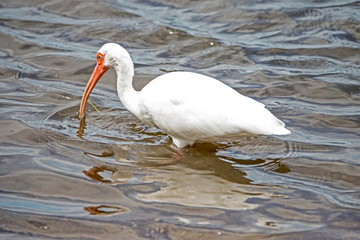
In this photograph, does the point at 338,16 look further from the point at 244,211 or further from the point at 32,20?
the point at 244,211

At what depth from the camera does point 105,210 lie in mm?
4844

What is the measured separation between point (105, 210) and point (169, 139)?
194cm

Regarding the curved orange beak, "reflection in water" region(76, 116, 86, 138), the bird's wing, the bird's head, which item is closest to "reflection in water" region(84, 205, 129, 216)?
the bird's wing

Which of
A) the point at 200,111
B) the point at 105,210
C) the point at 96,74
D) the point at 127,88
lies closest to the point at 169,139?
the point at 127,88

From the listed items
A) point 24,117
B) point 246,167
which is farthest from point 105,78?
point 246,167

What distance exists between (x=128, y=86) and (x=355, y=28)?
5175 mm

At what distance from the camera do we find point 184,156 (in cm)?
616

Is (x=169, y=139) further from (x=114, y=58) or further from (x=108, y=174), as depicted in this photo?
(x=108, y=174)

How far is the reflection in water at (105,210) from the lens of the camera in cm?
479

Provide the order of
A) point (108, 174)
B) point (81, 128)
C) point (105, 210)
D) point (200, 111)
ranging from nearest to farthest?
point (105, 210)
point (108, 174)
point (200, 111)
point (81, 128)

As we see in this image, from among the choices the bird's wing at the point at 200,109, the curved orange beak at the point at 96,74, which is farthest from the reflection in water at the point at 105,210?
the curved orange beak at the point at 96,74

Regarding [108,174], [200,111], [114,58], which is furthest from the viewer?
[114,58]

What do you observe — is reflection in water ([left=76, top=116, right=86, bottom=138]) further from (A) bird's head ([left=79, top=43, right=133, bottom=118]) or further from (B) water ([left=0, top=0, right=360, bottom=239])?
(A) bird's head ([left=79, top=43, right=133, bottom=118])

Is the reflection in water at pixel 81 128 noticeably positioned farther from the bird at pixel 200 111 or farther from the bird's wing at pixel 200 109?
the bird's wing at pixel 200 109
